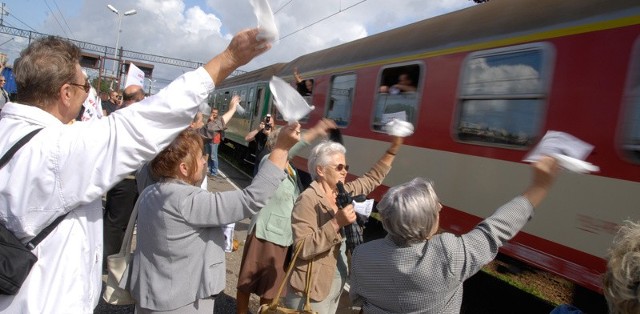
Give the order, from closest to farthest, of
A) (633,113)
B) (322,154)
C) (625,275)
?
(625,275) < (322,154) < (633,113)

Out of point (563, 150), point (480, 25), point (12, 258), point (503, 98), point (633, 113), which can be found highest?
point (480, 25)

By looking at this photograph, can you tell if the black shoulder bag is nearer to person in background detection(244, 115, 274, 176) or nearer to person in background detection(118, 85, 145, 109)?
person in background detection(118, 85, 145, 109)

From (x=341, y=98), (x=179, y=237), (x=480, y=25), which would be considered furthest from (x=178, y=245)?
(x=341, y=98)

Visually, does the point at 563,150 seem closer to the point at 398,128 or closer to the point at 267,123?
the point at 398,128

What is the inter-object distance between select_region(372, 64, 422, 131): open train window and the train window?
2.65 ft

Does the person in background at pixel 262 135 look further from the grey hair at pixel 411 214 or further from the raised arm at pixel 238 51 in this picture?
the raised arm at pixel 238 51

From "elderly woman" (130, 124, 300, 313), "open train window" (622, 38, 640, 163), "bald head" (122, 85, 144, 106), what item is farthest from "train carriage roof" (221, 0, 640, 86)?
"elderly woman" (130, 124, 300, 313)

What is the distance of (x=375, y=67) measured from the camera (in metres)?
6.90

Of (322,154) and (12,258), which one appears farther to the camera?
(322,154)

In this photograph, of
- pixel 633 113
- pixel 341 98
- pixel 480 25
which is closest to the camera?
pixel 633 113

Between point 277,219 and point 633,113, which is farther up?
point 633,113

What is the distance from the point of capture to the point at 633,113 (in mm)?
3523

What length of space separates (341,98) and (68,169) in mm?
6704

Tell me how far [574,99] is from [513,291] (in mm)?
2839
